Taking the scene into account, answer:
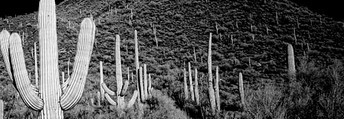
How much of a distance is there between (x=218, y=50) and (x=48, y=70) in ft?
74.7

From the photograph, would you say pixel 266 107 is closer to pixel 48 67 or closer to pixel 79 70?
pixel 79 70

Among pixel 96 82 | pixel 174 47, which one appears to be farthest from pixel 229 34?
pixel 96 82

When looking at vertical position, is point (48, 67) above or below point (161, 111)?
above

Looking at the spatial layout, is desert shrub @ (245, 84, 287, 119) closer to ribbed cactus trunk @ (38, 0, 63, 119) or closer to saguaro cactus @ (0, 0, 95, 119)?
saguaro cactus @ (0, 0, 95, 119)

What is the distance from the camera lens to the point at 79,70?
3.67 meters

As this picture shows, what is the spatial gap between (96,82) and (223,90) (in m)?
9.06

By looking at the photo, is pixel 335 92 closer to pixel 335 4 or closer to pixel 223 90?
pixel 223 90

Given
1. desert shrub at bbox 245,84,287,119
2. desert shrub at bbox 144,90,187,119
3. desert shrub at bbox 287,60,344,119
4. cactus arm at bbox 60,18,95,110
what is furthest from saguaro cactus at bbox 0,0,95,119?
desert shrub at bbox 287,60,344,119

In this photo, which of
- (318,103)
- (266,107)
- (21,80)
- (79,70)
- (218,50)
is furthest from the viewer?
(218,50)

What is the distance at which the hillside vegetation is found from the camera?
11.3 m

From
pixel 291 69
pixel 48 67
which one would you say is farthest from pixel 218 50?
pixel 48 67

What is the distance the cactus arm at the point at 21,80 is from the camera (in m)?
3.37

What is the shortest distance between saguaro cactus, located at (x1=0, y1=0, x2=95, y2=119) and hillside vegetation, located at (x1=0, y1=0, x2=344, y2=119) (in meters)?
6.45

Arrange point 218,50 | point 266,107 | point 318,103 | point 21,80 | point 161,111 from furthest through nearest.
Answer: point 218,50, point 161,111, point 318,103, point 266,107, point 21,80
